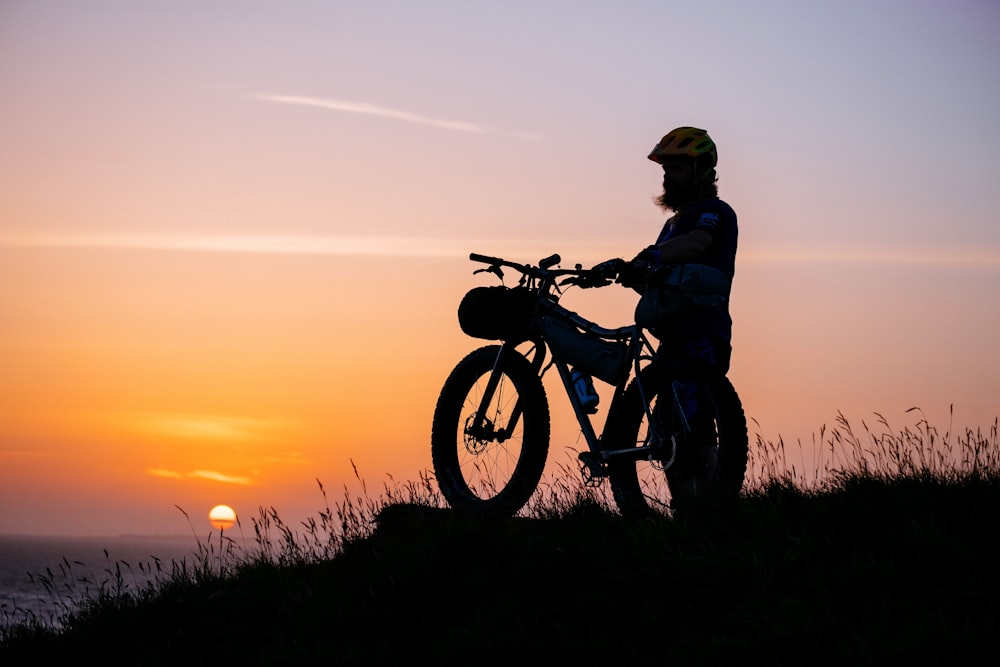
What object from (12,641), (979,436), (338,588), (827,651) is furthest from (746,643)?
(12,641)

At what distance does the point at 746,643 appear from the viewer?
5.35m

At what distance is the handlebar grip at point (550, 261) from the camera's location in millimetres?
8086

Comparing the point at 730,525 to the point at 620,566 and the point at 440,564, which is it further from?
the point at 440,564

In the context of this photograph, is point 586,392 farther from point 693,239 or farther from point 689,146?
point 689,146

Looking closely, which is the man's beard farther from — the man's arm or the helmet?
the man's arm

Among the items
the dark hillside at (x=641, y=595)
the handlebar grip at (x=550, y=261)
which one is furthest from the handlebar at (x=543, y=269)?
the dark hillside at (x=641, y=595)

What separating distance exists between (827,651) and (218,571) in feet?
15.7

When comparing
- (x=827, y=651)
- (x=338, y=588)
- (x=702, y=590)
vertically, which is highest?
(x=338, y=588)

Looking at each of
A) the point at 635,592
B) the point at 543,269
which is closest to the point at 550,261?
the point at 543,269

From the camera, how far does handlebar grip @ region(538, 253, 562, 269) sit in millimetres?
8086

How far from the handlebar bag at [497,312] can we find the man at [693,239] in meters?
0.93

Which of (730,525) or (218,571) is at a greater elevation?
(218,571)

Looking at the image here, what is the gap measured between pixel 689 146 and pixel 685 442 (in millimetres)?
2190

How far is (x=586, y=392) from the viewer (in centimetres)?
789
